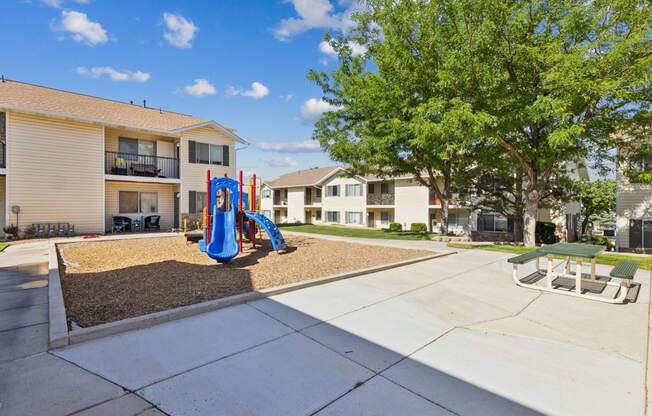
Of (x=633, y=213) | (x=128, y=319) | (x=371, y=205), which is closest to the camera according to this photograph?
(x=128, y=319)

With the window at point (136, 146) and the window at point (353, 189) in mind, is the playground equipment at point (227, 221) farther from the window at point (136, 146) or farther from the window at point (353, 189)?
the window at point (353, 189)

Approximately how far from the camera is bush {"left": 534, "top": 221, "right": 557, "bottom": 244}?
77.6 feet

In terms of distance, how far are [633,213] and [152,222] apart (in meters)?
29.3

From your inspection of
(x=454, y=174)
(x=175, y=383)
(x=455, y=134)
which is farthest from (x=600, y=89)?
(x=175, y=383)

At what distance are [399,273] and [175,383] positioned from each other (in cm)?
606

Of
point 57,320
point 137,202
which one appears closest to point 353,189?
point 137,202

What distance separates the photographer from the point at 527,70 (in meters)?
13.0

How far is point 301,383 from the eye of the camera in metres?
3.08

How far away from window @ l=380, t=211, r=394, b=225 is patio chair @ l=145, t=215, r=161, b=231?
23498mm

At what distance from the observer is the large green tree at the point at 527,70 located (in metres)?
10.8

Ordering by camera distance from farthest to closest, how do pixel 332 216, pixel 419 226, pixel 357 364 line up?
pixel 332 216
pixel 419 226
pixel 357 364

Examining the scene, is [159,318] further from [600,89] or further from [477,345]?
[600,89]

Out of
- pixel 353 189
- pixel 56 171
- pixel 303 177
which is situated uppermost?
pixel 303 177

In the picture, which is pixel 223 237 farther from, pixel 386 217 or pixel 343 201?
pixel 343 201
